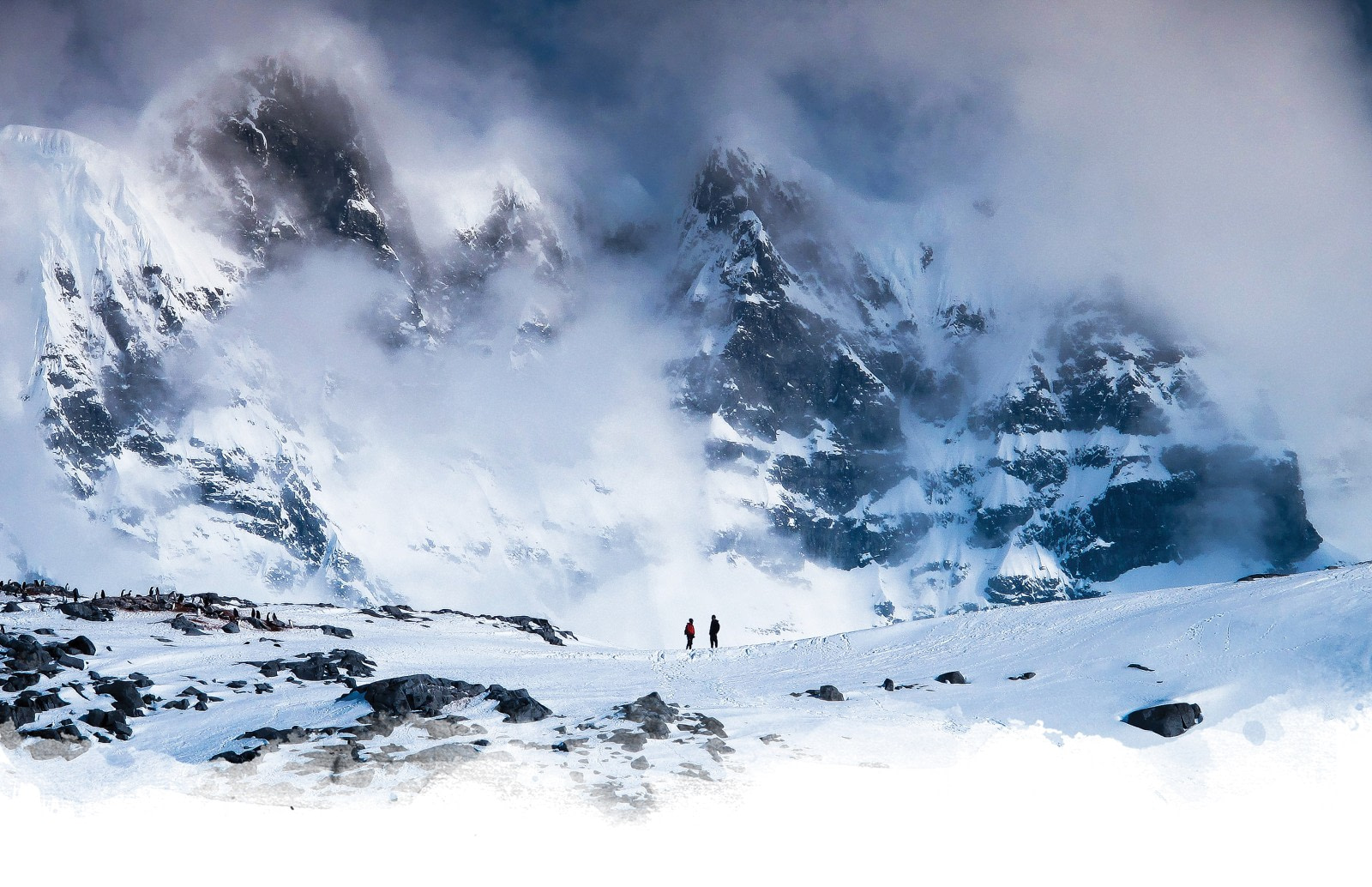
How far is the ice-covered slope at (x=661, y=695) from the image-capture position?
707 inches

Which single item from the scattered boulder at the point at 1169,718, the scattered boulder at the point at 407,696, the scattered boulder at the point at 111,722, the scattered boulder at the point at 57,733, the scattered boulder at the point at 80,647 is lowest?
the scattered boulder at the point at 57,733

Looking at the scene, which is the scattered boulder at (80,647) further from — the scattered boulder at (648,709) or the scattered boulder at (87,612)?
the scattered boulder at (648,709)

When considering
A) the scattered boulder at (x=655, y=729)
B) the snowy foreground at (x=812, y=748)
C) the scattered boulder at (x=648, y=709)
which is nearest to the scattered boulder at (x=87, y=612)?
the snowy foreground at (x=812, y=748)

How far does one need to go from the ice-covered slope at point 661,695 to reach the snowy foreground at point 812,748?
0.08m

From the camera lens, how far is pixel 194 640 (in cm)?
3148

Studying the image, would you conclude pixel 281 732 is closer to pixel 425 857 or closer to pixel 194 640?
pixel 425 857

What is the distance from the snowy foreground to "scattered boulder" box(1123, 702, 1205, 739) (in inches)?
7.9

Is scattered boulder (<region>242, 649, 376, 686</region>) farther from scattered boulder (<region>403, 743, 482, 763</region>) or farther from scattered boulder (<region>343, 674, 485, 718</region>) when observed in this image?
scattered boulder (<region>403, 743, 482, 763</region>)

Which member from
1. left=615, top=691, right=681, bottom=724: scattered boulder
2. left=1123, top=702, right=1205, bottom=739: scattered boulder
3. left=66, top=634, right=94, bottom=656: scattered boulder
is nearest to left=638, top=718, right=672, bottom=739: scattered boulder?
left=615, top=691, right=681, bottom=724: scattered boulder

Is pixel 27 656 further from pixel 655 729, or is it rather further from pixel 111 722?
pixel 655 729

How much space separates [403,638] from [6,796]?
2202 cm

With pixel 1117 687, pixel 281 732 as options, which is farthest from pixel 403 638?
pixel 1117 687

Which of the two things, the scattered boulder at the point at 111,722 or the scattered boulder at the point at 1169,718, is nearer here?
the scattered boulder at the point at 111,722

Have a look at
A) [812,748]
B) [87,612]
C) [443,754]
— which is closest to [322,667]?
[443,754]
